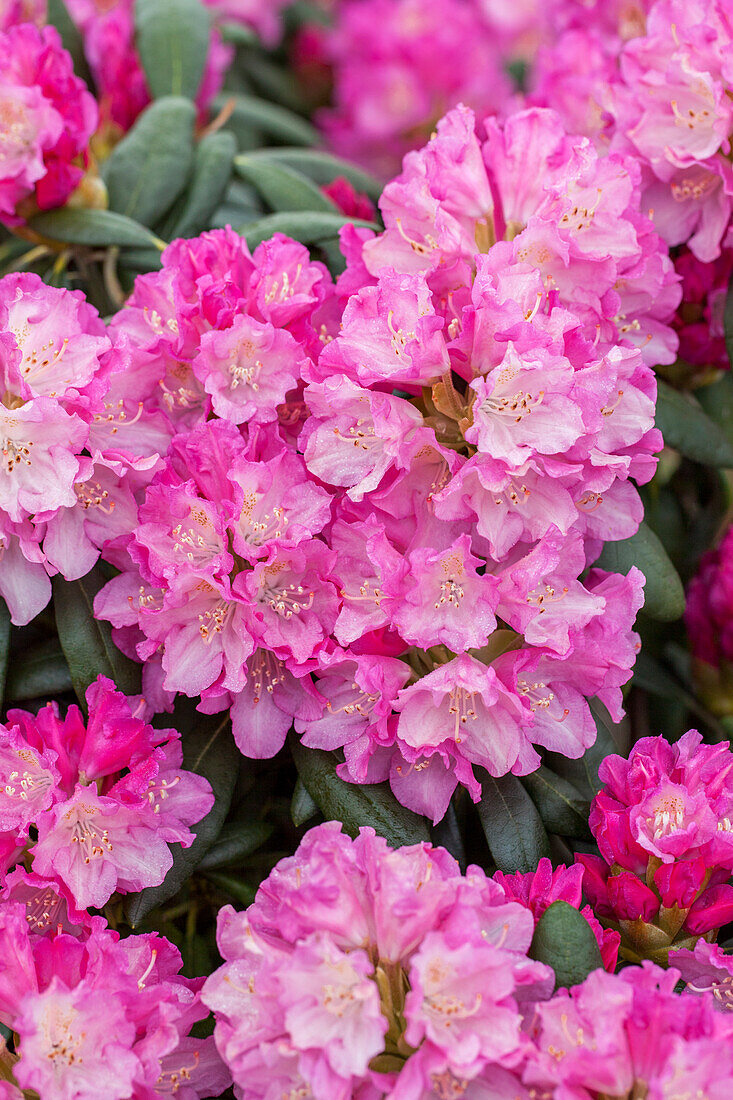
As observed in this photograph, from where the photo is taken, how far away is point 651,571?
110 centimetres

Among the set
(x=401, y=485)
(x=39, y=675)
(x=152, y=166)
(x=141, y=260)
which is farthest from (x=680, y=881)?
(x=152, y=166)

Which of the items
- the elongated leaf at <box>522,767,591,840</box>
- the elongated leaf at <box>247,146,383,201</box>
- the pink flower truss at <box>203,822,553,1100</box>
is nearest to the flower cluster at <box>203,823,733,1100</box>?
the pink flower truss at <box>203,822,553,1100</box>

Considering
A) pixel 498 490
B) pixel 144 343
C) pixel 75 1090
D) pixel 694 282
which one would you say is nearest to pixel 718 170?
pixel 694 282

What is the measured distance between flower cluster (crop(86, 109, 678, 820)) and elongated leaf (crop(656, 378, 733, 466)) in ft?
0.71

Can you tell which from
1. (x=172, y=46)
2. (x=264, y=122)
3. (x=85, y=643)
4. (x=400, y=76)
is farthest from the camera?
(x=400, y=76)

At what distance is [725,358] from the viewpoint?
1293mm

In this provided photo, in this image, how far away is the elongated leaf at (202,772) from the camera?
3.24ft

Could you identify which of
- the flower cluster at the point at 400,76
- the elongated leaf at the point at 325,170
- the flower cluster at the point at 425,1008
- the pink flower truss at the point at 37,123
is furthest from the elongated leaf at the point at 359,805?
the flower cluster at the point at 400,76

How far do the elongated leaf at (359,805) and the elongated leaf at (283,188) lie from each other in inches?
27.3

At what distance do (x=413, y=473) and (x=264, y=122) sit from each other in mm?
1051

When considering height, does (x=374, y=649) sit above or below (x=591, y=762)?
above

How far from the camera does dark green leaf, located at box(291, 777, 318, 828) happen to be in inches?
39.2

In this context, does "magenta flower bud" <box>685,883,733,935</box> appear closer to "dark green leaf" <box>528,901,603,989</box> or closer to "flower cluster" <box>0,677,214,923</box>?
"dark green leaf" <box>528,901,603,989</box>

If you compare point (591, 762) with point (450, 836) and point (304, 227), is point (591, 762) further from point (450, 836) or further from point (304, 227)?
point (304, 227)
